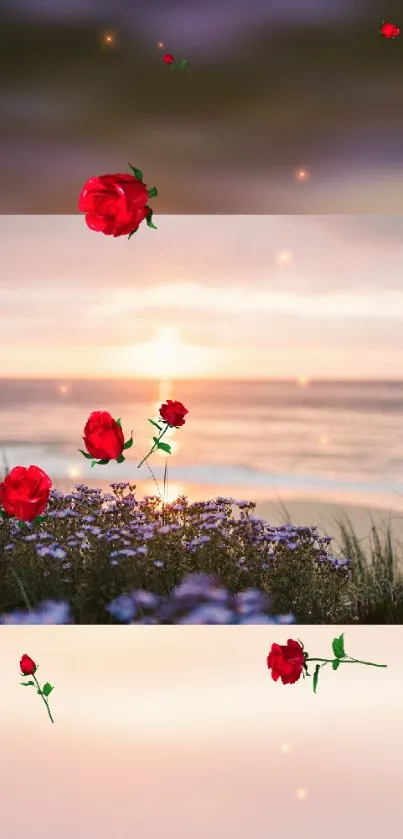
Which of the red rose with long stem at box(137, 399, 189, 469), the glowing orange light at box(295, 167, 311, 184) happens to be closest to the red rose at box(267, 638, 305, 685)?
the red rose with long stem at box(137, 399, 189, 469)

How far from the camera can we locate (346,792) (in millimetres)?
1968

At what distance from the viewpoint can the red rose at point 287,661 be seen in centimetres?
216

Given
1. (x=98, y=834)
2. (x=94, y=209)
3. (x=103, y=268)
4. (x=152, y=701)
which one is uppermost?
(x=103, y=268)

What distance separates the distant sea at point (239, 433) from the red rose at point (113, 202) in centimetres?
158

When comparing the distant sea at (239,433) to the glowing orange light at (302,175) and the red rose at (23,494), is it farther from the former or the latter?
the red rose at (23,494)

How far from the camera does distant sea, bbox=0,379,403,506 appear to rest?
3633mm

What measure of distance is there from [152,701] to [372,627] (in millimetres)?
1173

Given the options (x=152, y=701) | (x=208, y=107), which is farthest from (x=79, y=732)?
(x=208, y=107)

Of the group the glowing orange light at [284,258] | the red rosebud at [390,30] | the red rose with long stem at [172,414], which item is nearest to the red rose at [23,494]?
the red rose with long stem at [172,414]

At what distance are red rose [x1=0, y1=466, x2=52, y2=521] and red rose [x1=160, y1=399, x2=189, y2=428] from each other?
106 centimetres

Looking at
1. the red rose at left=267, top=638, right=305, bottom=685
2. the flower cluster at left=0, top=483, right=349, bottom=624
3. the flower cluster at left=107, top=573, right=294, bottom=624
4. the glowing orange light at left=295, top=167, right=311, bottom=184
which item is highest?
the glowing orange light at left=295, top=167, right=311, bottom=184

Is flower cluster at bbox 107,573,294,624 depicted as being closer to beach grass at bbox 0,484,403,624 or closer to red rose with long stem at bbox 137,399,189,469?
beach grass at bbox 0,484,403,624

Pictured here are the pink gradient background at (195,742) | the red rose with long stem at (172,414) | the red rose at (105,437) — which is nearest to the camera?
the pink gradient background at (195,742)

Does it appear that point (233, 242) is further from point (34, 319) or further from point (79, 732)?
point (79, 732)
